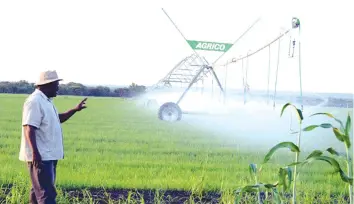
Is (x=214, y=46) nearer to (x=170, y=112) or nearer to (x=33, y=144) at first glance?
(x=170, y=112)

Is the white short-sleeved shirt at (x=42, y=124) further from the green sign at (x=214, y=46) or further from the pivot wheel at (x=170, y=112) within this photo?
the pivot wheel at (x=170, y=112)

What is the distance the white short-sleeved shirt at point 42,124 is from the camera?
408 cm

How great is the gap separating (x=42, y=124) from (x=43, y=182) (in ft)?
1.31

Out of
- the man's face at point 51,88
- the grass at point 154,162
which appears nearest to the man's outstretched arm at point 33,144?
the man's face at point 51,88

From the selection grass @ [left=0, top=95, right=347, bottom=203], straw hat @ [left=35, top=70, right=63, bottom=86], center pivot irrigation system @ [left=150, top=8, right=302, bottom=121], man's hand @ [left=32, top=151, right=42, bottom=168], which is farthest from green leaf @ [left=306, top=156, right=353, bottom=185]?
center pivot irrigation system @ [left=150, top=8, right=302, bottom=121]

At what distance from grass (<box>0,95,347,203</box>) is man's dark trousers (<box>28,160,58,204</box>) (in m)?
0.48

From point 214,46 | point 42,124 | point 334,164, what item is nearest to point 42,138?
point 42,124

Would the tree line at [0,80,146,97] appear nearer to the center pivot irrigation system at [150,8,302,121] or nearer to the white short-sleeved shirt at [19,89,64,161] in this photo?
the center pivot irrigation system at [150,8,302,121]

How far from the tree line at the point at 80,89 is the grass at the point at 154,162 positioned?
839mm

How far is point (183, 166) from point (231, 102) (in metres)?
7.34

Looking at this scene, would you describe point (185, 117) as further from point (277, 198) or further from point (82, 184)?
point (277, 198)

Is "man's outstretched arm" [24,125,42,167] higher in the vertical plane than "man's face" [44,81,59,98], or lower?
lower

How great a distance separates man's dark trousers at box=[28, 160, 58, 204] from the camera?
409 centimetres

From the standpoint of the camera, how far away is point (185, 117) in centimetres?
1538
